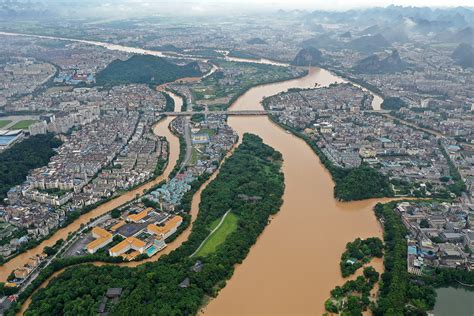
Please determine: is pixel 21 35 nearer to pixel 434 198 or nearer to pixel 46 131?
pixel 46 131

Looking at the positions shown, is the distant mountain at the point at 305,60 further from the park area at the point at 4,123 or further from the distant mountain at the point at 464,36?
the park area at the point at 4,123

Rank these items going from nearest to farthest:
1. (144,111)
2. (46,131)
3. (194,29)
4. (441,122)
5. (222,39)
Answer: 1. (46,131)
2. (441,122)
3. (144,111)
4. (222,39)
5. (194,29)

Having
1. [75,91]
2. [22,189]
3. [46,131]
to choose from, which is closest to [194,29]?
[75,91]

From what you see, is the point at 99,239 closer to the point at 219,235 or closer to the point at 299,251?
the point at 219,235

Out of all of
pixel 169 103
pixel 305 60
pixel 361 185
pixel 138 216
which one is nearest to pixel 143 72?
pixel 169 103

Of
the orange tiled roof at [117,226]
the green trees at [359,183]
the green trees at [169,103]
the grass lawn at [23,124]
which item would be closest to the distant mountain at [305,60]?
the green trees at [169,103]

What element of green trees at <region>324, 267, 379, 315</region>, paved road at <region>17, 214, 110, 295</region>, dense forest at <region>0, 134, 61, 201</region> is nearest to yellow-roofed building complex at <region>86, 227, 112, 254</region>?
paved road at <region>17, 214, 110, 295</region>
